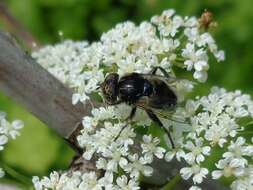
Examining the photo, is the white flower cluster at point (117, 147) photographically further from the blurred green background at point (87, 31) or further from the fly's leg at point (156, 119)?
the blurred green background at point (87, 31)

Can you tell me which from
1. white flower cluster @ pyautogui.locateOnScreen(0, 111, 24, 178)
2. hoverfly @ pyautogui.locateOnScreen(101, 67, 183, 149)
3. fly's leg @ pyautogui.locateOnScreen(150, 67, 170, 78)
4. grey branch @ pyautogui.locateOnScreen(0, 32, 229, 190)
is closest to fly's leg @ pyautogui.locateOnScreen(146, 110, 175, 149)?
hoverfly @ pyautogui.locateOnScreen(101, 67, 183, 149)

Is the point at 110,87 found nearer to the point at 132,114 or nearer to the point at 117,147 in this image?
the point at 132,114

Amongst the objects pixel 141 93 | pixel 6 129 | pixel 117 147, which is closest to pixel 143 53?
pixel 141 93

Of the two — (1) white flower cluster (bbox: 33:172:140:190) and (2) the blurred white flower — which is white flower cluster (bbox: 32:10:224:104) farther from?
(2) the blurred white flower

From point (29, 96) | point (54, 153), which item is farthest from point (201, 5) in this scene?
point (29, 96)

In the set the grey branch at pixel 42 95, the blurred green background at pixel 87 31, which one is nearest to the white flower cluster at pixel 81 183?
the grey branch at pixel 42 95

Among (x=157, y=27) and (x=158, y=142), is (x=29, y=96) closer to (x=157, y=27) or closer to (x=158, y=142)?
(x=158, y=142)
